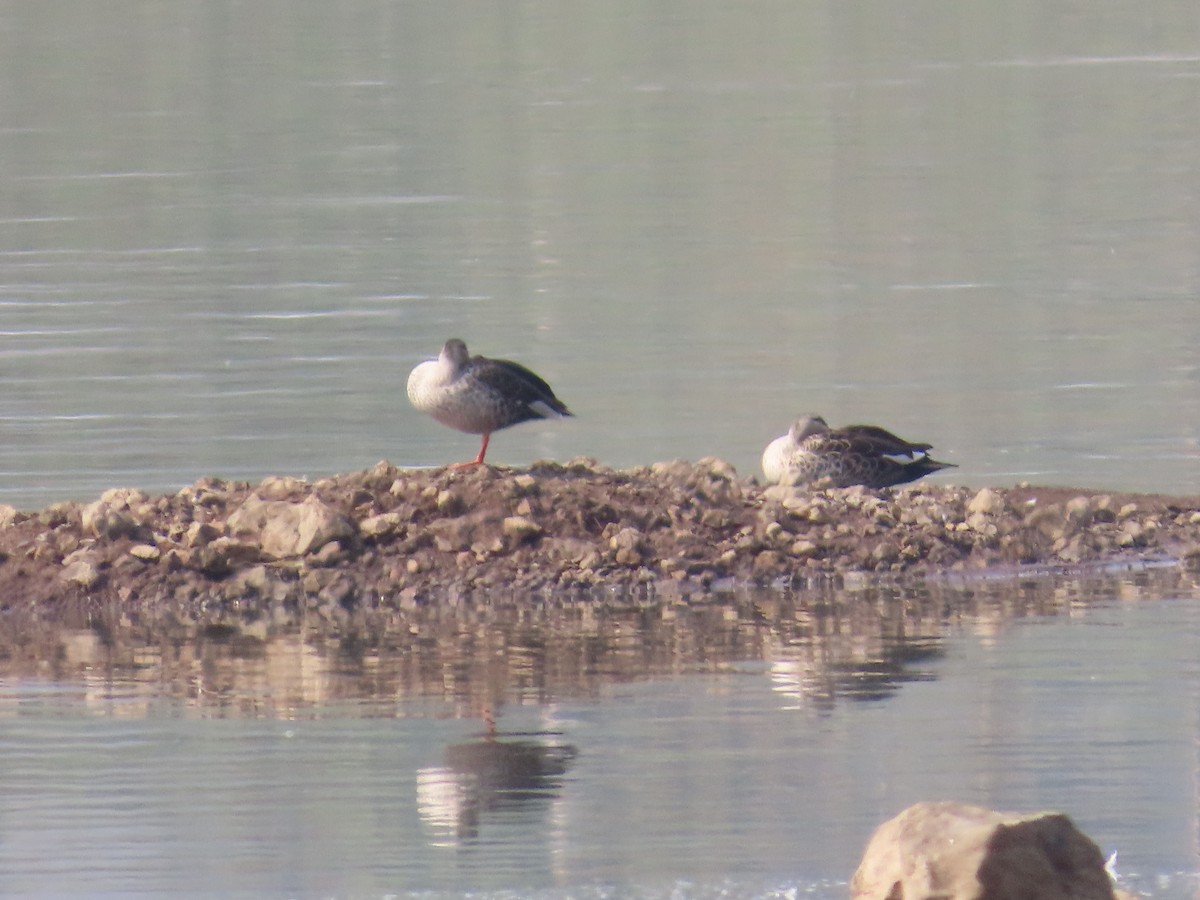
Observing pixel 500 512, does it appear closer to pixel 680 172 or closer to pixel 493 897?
pixel 493 897

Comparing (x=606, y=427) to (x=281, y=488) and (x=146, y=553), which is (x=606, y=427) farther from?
(x=146, y=553)

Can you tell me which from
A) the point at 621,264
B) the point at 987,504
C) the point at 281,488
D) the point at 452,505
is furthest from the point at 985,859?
the point at 621,264

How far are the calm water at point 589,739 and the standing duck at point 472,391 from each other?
5.93 ft

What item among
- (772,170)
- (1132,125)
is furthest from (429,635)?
Answer: (1132,125)

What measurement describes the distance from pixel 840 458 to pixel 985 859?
8.82 metres

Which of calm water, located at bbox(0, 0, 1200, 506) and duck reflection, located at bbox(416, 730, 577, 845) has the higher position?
calm water, located at bbox(0, 0, 1200, 506)

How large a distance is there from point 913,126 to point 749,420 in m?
34.9

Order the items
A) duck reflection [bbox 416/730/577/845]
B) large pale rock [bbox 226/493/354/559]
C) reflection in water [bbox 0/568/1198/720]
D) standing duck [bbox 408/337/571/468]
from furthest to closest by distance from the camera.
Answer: standing duck [bbox 408/337/571/468]
large pale rock [bbox 226/493/354/559]
reflection in water [bbox 0/568/1198/720]
duck reflection [bbox 416/730/577/845]

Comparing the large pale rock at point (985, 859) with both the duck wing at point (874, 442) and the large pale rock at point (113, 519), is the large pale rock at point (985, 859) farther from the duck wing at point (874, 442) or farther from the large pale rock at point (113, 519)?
the duck wing at point (874, 442)

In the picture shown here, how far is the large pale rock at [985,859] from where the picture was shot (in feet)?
25.6

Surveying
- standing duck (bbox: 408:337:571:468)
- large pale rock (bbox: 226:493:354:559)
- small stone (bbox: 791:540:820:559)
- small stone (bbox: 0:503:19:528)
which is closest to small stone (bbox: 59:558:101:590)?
large pale rock (bbox: 226:493:354:559)

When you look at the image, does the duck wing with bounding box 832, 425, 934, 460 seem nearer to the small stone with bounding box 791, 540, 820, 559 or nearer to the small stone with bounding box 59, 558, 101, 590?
the small stone with bounding box 791, 540, 820, 559

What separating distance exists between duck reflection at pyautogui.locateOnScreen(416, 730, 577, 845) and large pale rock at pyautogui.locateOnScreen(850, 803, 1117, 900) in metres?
1.85

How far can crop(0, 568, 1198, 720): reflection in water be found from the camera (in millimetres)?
11969
